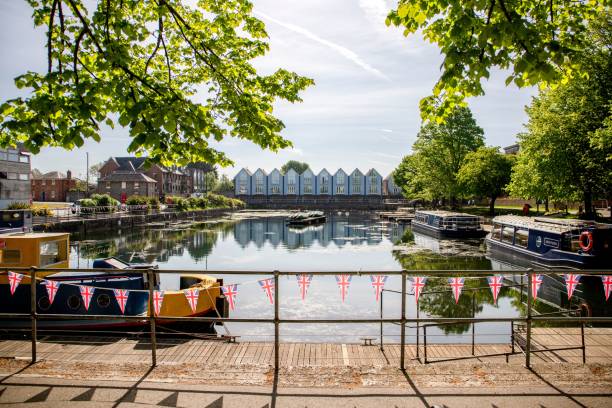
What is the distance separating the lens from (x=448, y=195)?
6700 centimetres

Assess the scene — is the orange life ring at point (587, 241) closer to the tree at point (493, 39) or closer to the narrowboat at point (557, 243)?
the narrowboat at point (557, 243)

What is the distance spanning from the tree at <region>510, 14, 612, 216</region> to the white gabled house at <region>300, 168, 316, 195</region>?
335 feet

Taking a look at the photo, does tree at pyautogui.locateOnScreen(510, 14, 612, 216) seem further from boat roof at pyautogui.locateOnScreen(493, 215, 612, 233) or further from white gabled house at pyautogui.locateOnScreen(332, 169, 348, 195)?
white gabled house at pyautogui.locateOnScreen(332, 169, 348, 195)

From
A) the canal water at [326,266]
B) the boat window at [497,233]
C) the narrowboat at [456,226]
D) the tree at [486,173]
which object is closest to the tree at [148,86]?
the canal water at [326,266]

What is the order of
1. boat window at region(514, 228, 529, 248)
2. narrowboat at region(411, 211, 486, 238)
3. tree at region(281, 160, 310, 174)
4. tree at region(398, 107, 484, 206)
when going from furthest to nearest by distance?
tree at region(281, 160, 310, 174) < tree at region(398, 107, 484, 206) < narrowboat at region(411, 211, 486, 238) < boat window at region(514, 228, 529, 248)

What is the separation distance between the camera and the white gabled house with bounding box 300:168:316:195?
136m

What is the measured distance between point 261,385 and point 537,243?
999 inches

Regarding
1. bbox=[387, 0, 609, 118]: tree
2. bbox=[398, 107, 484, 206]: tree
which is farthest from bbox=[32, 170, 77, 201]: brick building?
bbox=[387, 0, 609, 118]: tree

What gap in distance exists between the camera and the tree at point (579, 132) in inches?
1235

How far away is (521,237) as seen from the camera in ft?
93.9

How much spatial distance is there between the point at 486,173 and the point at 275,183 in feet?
283

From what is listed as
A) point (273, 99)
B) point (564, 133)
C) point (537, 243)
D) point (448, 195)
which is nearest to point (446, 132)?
point (448, 195)

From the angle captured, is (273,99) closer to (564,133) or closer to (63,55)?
(63,55)

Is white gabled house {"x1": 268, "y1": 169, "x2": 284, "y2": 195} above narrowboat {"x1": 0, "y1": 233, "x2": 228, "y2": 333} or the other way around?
above
